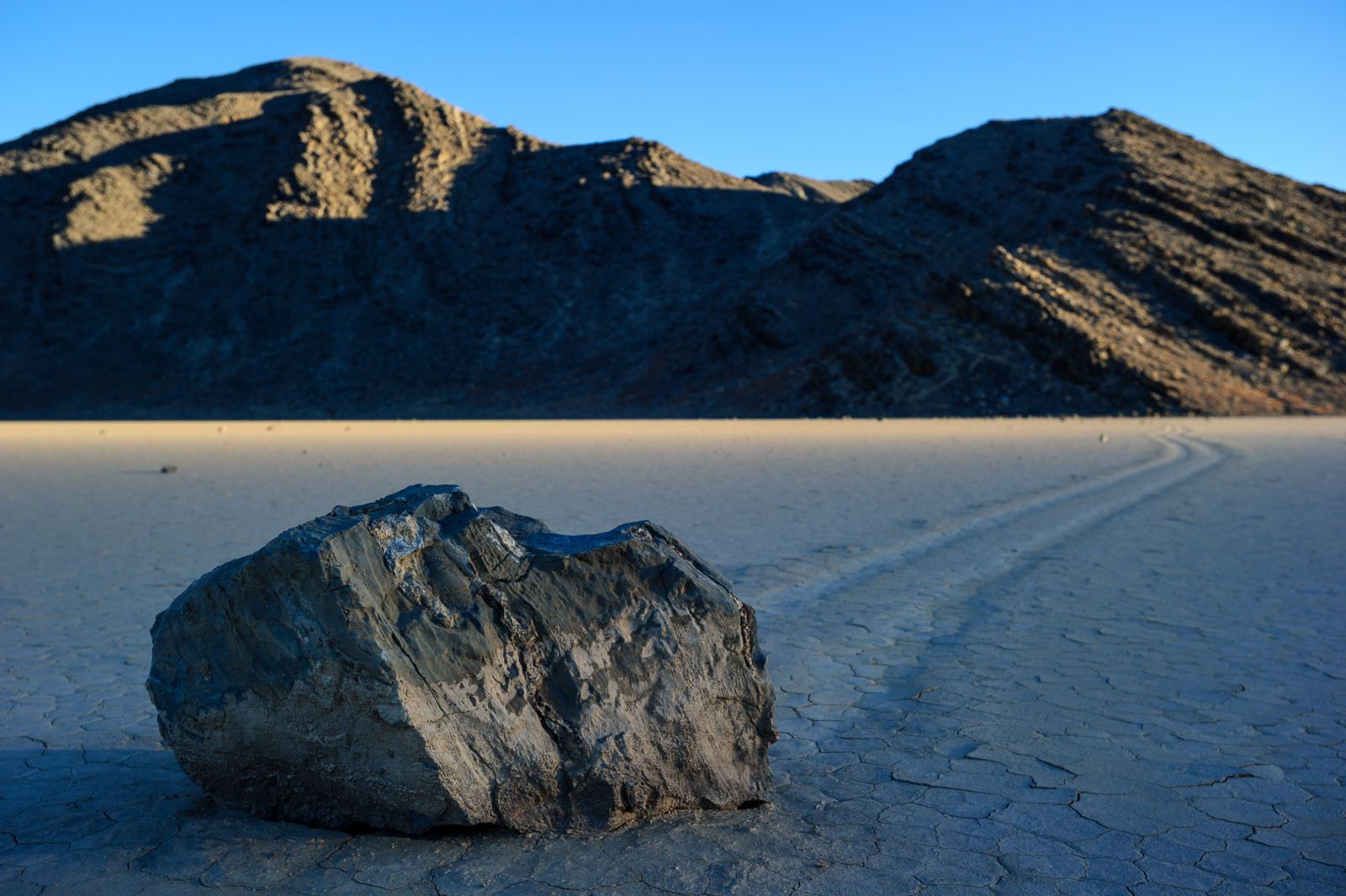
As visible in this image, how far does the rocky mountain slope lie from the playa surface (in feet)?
84.2

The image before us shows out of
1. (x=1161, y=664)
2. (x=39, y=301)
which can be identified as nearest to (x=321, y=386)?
(x=39, y=301)

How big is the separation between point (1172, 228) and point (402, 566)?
1719 inches

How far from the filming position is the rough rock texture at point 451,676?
116 inches

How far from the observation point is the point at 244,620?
2982 mm

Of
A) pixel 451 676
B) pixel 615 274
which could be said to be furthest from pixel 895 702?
pixel 615 274

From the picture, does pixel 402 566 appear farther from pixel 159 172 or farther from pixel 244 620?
pixel 159 172

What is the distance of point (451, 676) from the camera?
3014 millimetres

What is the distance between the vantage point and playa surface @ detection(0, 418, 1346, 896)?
2959 millimetres

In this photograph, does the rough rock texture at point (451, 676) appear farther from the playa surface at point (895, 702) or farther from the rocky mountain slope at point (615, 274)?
the rocky mountain slope at point (615, 274)

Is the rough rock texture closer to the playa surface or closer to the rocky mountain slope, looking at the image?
the playa surface

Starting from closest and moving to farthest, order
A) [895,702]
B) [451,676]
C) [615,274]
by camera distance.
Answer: [451,676] < [895,702] < [615,274]

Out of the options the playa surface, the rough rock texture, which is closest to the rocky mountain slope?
the playa surface

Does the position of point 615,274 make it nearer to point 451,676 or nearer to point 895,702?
point 895,702

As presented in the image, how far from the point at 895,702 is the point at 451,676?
86.7 inches
